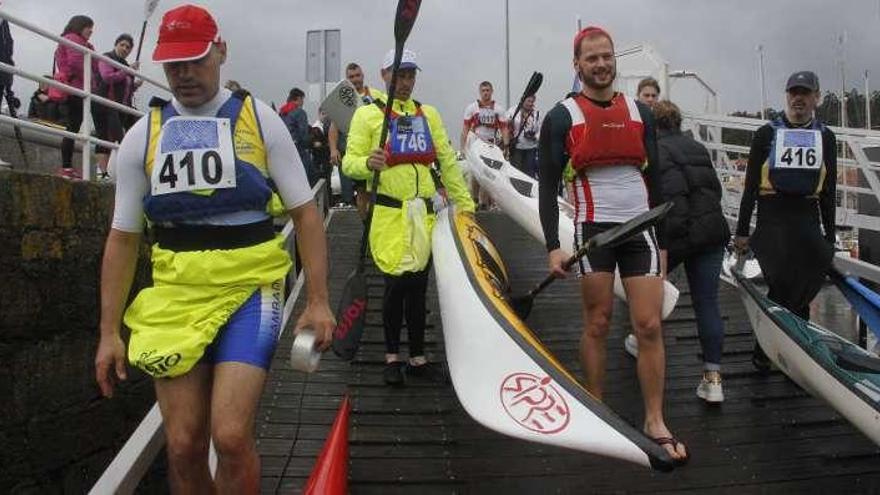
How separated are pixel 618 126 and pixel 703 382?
176 centimetres

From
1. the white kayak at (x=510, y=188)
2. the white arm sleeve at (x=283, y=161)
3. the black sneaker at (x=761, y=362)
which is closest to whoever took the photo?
the white arm sleeve at (x=283, y=161)

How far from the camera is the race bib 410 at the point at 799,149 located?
4.90 meters

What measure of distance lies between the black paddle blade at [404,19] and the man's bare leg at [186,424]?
2.97m

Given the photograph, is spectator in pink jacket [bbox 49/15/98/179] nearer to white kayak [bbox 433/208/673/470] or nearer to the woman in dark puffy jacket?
white kayak [bbox 433/208/673/470]

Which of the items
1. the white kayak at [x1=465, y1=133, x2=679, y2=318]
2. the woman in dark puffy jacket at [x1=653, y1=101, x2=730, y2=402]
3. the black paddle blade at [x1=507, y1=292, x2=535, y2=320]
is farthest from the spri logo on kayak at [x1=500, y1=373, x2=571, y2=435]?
the white kayak at [x1=465, y1=133, x2=679, y2=318]

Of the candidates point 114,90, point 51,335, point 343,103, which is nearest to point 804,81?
point 51,335

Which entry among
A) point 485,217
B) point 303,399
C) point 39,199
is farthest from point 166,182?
point 485,217

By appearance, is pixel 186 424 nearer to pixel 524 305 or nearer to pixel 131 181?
pixel 131 181

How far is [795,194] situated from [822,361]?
4.28ft

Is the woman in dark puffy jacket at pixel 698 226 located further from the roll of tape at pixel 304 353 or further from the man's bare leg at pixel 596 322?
the roll of tape at pixel 304 353

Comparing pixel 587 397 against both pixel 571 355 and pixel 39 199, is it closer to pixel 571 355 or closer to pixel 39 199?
pixel 571 355

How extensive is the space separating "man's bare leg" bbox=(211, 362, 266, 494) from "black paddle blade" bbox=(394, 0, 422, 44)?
9.78 ft

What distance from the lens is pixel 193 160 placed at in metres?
2.68

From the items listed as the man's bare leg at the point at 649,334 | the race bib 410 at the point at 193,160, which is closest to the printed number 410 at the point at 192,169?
the race bib 410 at the point at 193,160
